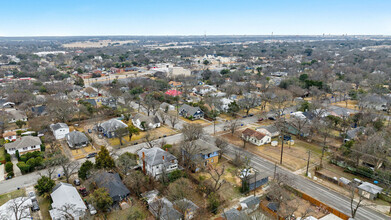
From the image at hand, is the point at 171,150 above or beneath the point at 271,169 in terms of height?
above

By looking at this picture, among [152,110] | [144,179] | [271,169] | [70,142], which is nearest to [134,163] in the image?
[144,179]

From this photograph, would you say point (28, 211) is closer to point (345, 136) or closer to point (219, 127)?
point (219, 127)

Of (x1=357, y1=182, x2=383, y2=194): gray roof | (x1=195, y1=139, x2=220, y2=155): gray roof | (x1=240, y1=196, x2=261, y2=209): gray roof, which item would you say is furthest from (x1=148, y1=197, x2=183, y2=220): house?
(x1=357, y1=182, x2=383, y2=194): gray roof

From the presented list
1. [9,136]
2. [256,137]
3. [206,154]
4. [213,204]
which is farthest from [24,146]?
[256,137]

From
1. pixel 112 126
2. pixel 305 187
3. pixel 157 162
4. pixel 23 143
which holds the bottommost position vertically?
pixel 305 187

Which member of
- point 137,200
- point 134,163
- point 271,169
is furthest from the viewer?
point 271,169

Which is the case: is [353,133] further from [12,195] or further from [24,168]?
[24,168]
